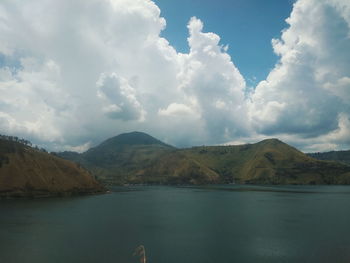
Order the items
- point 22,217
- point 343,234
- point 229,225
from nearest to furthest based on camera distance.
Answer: point 343,234 < point 229,225 < point 22,217

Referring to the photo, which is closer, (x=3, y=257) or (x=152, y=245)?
(x=3, y=257)

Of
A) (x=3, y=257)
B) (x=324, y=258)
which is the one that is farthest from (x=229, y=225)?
(x=3, y=257)

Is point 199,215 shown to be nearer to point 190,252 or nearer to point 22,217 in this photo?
point 190,252

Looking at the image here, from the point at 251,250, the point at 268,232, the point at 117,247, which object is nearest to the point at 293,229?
the point at 268,232

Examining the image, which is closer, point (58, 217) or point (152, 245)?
point (152, 245)

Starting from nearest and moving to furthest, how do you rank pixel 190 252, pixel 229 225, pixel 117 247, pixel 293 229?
pixel 190 252
pixel 117 247
pixel 293 229
pixel 229 225

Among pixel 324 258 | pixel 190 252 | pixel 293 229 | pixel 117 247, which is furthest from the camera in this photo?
pixel 293 229

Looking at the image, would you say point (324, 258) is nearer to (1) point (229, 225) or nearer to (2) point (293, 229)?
(2) point (293, 229)

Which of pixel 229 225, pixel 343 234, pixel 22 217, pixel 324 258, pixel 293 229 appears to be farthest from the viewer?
pixel 22 217
